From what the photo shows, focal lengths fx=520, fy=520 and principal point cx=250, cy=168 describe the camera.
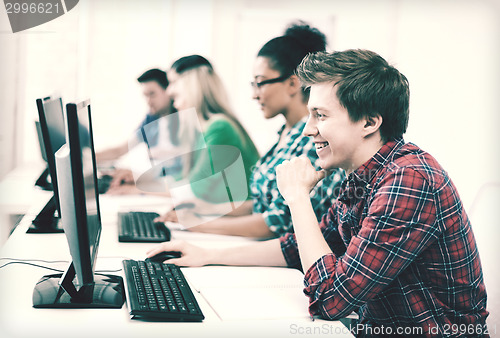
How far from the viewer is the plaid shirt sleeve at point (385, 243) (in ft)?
3.23

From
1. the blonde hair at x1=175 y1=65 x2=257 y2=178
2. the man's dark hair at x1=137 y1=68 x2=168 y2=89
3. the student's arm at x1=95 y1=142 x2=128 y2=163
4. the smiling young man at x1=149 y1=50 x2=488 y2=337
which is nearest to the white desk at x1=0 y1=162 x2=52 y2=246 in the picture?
the student's arm at x1=95 y1=142 x2=128 y2=163

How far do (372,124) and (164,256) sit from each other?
2.09ft

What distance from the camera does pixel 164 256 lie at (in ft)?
4.50

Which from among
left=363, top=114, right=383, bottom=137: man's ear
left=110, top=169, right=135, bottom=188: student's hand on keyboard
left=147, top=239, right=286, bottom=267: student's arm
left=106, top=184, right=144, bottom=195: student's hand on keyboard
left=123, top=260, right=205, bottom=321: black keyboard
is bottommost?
left=106, top=184, right=144, bottom=195: student's hand on keyboard

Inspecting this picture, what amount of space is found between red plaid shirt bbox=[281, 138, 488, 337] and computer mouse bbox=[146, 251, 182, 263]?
1.46 feet

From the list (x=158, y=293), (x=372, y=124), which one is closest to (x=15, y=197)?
(x=158, y=293)

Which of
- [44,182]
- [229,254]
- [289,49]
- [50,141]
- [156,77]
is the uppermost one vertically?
[289,49]

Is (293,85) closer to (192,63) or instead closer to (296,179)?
(296,179)

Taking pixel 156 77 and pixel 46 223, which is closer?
pixel 46 223

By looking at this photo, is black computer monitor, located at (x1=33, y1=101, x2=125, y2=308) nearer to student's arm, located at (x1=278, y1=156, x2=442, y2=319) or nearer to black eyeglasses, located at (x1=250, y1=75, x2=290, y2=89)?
student's arm, located at (x1=278, y1=156, x2=442, y2=319)

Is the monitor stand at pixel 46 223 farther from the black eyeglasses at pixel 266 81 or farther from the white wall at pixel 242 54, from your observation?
the white wall at pixel 242 54

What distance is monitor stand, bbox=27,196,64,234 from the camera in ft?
5.36

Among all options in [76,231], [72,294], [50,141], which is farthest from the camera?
[50,141]

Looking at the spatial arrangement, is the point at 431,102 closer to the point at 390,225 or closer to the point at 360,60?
the point at 360,60
